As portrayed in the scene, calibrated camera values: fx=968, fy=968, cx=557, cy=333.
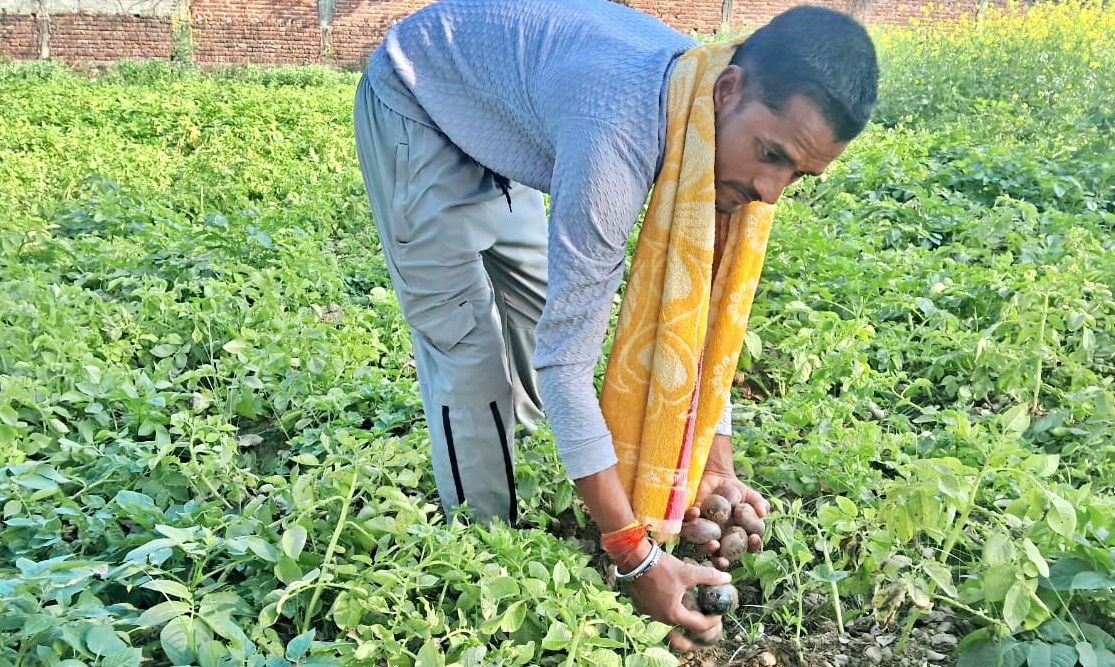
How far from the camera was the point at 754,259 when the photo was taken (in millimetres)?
2266

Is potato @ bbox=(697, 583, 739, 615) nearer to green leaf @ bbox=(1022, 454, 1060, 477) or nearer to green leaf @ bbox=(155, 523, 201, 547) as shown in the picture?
green leaf @ bbox=(1022, 454, 1060, 477)

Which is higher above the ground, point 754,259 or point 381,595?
point 754,259

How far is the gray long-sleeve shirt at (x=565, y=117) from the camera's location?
5.90 ft

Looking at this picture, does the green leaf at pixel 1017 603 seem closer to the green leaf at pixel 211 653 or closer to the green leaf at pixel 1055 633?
the green leaf at pixel 1055 633

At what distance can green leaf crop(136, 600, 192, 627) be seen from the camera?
5.85 feet

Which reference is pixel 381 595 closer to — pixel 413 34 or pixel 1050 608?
pixel 413 34

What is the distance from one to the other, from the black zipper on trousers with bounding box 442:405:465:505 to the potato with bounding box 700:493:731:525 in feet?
2.00

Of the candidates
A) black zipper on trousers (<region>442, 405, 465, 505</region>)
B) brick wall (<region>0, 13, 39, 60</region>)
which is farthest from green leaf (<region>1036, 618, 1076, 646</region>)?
brick wall (<region>0, 13, 39, 60</region>)

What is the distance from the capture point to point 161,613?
1.80 meters

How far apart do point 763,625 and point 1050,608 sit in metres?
0.66

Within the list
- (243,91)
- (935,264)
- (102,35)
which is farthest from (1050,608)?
(102,35)

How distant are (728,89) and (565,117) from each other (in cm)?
31

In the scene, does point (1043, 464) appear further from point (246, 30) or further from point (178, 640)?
point (246, 30)

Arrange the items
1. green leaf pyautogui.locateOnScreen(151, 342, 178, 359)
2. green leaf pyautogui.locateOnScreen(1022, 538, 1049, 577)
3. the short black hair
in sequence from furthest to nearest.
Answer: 1. green leaf pyautogui.locateOnScreen(151, 342, 178, 359)
2. green leaf pyautogui.locateOnScreen(1022, 538, 1049, 577)
3. the short black hair
